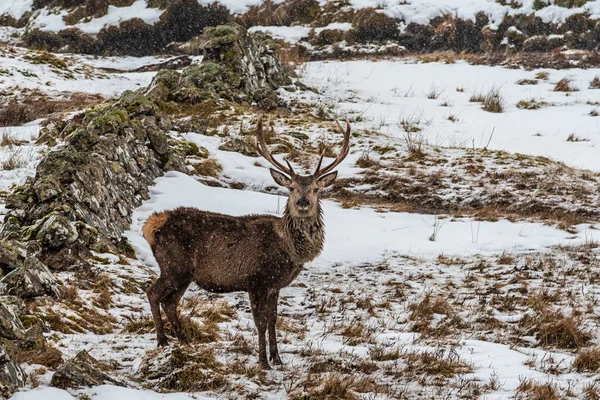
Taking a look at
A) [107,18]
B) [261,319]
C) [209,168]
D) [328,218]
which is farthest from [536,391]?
[107,18]

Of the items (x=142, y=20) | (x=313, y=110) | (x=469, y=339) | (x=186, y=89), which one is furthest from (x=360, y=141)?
(x=142, y=20)

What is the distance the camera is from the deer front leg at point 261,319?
579cm

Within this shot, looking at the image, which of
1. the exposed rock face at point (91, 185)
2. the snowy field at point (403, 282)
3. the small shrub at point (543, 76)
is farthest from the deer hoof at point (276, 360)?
the small shrub at point (543, 76)

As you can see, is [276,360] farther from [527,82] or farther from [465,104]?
[527,82]

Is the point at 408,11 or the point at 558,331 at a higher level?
the point at 408,11

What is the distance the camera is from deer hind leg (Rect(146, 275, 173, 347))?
5941 millimetres

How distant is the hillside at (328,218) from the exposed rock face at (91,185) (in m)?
0.03

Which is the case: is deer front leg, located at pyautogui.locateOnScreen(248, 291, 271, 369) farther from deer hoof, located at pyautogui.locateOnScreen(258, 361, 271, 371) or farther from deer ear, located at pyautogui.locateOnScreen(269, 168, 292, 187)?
deer ear, located at pyautogui.locateOnScreen(269, 168, 292, 187)

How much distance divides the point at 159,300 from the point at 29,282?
128cm

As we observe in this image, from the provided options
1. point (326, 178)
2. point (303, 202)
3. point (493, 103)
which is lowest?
point (303, 202)

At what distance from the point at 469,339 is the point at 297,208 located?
90.3 inches

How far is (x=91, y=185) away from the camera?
8.52 metres

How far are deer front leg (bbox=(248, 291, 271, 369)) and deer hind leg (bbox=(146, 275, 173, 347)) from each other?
0.79m

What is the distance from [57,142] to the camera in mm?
11922
